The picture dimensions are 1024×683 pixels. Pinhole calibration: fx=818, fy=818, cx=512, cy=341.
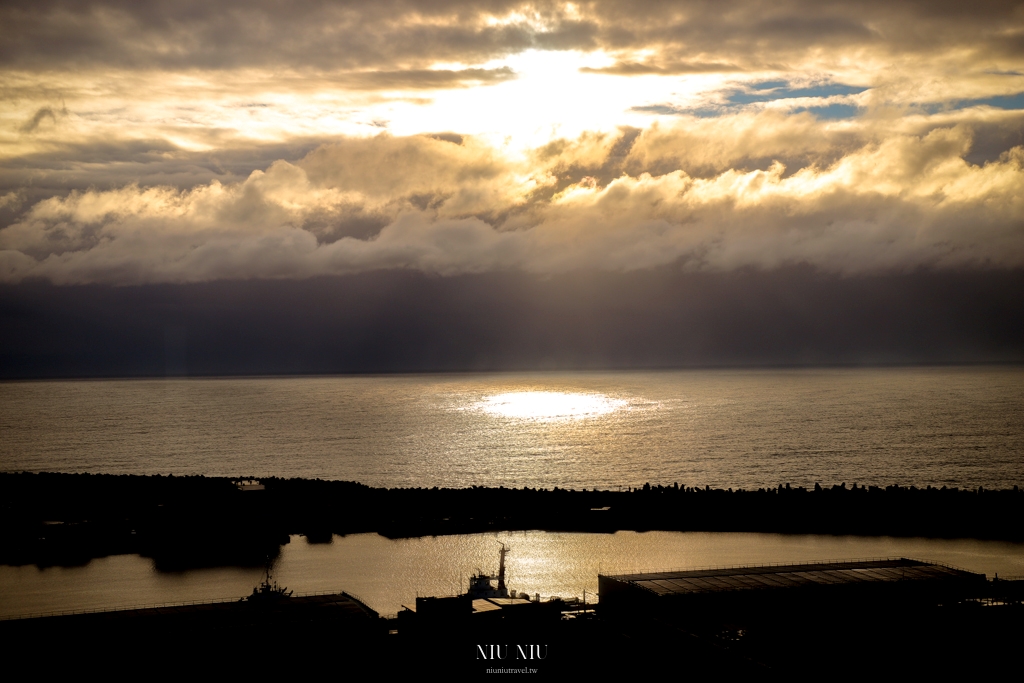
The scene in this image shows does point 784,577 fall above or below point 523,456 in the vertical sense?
below

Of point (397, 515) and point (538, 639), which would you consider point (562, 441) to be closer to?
point (397, 515)

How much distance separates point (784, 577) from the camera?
26.4m

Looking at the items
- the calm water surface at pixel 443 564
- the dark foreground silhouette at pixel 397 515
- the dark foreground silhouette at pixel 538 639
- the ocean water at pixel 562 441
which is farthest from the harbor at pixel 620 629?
the ocean water at pixel 562 441

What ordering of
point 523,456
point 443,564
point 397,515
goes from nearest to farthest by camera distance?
point 443,564 < point 397,515 < point 523,456

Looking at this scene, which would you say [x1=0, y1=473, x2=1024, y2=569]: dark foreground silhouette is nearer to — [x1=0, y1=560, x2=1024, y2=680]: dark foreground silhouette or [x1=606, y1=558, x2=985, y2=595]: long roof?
[x1=0, y1=560, x2=1024, y2=680]: dark foreground silhouette

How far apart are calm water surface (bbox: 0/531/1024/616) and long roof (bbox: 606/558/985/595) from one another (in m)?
6.62

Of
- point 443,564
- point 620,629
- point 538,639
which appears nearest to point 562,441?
point 443,564

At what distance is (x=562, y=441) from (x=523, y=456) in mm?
14429

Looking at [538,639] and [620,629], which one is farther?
[620,629]

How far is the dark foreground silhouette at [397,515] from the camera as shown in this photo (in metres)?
41.7

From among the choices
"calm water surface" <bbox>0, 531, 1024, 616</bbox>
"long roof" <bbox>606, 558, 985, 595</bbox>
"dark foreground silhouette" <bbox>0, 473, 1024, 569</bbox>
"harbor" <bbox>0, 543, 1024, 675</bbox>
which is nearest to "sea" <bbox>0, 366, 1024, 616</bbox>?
"calm water surface" <bbox>0, 531, 1024, 616</bbox>

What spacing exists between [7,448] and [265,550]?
236 ft

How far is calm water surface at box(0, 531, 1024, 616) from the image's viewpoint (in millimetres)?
33125

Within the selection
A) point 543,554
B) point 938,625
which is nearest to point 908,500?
point 543,554
